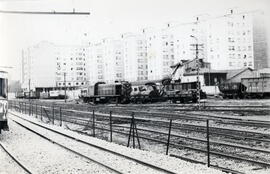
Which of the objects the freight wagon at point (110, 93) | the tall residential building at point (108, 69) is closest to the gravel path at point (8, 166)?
the freight wagon at point (110, 93)

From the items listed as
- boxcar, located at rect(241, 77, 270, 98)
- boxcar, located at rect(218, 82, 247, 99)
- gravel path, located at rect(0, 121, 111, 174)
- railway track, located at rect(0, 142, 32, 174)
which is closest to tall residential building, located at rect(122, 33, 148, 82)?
boxcar, located at rect(218, 82, 247, 99)

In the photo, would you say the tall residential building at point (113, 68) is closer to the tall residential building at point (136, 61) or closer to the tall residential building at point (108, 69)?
the tall residential building at point (108, 69)

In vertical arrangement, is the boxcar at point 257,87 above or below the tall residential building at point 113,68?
below

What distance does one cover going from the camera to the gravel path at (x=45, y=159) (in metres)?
6.37

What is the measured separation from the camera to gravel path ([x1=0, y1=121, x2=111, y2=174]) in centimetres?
637

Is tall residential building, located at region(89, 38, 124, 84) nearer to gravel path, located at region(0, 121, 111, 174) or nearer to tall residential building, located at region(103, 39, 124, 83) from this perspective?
tall residential building, located at region(103, 39, 124, 83)

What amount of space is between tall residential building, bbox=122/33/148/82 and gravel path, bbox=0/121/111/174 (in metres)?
43.9

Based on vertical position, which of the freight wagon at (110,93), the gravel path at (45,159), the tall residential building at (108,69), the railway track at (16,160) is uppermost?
the tall residential building at (108,69)

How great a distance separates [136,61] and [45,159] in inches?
2345

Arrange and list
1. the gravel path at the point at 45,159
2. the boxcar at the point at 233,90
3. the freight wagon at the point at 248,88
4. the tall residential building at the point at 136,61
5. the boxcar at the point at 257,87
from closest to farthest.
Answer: the gravel path at the point at 45,159 → the boxcar at the point at 257,87 → the freight wagon at the point at 248,88 → the boxcar at the point at 233,90 → the tall residential building at the point at 136,61

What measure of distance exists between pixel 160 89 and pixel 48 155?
Answer: 908 inches

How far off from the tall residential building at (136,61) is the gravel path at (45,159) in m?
43.9

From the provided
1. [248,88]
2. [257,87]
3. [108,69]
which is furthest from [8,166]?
[108,69]

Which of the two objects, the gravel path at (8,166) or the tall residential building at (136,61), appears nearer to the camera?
the gravel path at (8,166)
